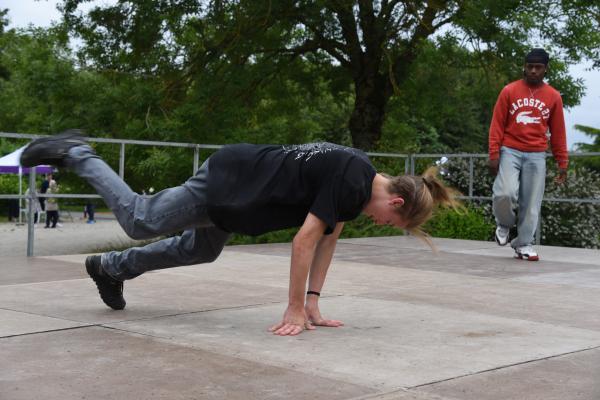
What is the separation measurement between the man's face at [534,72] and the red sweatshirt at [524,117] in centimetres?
8

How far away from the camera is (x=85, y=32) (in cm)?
1647

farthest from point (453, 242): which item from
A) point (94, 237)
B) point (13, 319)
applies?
point (94, 237)

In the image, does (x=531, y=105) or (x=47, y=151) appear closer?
(x=47, y=151)

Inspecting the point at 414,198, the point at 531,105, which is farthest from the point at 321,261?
the point at 531,105

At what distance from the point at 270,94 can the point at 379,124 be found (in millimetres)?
2559

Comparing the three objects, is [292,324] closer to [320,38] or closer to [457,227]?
[457,227]

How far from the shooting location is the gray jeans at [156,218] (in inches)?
177

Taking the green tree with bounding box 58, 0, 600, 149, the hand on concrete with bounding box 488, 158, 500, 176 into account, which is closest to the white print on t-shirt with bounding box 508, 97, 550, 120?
the hand on concrete with bounding box 488, 158, 500, 176

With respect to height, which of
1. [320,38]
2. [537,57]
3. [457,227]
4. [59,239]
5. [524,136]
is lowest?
[59,239]

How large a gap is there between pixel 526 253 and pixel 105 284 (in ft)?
16.4

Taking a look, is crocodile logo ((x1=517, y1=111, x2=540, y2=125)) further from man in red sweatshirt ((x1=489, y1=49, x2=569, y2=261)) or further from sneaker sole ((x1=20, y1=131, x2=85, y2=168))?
sneaker sole ((x1=20, y1=131, x2=85, y2=168))

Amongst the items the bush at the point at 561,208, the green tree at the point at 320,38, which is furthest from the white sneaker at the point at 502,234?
the green tree at the point at 320,38

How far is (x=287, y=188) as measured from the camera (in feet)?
14.2

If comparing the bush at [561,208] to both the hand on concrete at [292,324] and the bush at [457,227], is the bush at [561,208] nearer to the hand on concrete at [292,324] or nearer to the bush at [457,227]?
the bush at [457,227]
